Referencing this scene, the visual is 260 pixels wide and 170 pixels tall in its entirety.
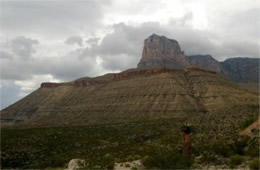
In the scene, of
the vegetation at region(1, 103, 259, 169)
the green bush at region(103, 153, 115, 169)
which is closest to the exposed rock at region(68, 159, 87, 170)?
the vegetation at region(1, 103, 259, 169)

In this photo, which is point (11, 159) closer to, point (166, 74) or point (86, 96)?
point (166, 74)

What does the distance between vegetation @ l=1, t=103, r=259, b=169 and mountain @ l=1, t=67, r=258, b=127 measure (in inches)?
2218

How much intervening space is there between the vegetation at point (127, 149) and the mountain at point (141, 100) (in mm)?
56332

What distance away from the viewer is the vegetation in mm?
31375

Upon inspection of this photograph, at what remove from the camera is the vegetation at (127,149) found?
31.4m

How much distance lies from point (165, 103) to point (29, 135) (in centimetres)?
8009

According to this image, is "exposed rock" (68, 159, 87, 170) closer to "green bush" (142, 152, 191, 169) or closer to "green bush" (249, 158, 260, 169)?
"green bush" (142, 152, 191, 169)

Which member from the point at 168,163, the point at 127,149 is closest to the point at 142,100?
the point at 127,149

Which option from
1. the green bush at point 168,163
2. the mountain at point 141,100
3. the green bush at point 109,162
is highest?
the mountain at point 141,100

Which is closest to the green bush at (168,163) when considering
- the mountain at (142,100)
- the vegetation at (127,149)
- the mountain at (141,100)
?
the vegetation at (127,149)

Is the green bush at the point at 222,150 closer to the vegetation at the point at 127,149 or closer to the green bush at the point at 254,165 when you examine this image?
the vegetation at the point at 127,149

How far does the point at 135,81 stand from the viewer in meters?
169

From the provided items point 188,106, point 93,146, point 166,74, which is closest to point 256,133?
point 93,146

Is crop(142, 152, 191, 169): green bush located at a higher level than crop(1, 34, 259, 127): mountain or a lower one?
lower
